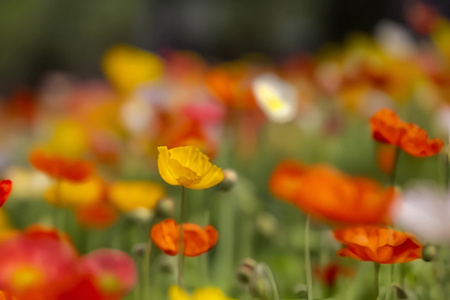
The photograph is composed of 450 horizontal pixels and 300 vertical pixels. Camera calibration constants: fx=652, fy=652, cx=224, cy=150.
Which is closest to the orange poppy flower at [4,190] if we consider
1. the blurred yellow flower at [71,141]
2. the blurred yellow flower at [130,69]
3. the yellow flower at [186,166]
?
the yellow flower at [186,166]

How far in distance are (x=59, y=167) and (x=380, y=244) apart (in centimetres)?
27

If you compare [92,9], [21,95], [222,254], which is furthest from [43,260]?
[92,9]

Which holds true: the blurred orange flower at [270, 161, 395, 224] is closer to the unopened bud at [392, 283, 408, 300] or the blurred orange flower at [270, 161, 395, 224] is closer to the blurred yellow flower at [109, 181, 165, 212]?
the unopened bud at [392, 283, 408, 300]

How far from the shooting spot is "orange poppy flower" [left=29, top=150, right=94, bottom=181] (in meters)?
0.50

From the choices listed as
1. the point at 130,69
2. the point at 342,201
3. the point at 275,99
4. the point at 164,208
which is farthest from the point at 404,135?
the point at 130,69

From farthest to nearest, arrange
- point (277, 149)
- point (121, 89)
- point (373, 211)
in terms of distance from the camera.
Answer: point (121, 89) < point (277, 149) < point (373, 211)

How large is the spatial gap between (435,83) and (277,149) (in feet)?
1.06

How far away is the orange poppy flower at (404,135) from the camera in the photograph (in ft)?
1.27

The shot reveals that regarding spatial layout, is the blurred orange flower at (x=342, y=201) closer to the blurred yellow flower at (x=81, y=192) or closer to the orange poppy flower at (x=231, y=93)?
the blurred yellow flower at (x=81, y=192)

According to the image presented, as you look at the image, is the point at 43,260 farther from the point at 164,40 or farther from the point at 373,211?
the point at 164,40

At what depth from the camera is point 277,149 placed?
1296mm

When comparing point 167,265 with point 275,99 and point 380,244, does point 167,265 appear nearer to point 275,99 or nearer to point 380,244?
point 380,244

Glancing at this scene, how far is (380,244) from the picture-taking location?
1.20 feet

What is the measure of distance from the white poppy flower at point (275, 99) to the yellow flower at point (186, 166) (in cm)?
46
